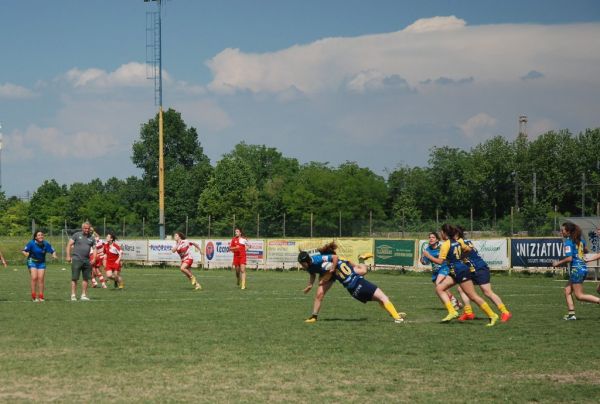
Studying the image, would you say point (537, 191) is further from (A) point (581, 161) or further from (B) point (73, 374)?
(B) point (73, 374)

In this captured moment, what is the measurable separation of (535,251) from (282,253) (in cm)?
1488

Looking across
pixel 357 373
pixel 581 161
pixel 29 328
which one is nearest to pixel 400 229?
pixel 29 328

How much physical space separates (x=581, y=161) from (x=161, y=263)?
67.0 m

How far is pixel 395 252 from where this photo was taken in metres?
45.3

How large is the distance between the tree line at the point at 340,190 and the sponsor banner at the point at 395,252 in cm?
4635

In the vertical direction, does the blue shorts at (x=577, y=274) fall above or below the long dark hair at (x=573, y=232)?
below

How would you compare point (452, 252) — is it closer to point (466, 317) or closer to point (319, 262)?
point (466, 317)

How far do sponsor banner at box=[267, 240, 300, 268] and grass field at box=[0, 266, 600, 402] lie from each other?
2706 cm

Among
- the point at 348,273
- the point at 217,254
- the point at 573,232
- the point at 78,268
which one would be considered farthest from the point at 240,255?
the point at 217,254

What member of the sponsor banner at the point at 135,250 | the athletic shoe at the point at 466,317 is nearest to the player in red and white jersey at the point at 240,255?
the athletic shoe at the point at 466,317

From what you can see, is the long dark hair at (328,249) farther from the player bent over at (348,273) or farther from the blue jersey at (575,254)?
the blue jersey at (575,254)

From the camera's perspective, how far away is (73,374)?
10680 millimetres

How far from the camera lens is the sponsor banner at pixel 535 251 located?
38.4m

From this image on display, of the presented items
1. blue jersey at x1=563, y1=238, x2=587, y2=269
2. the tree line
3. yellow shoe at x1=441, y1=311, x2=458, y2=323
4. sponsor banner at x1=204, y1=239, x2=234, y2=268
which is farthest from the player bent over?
the tree line
